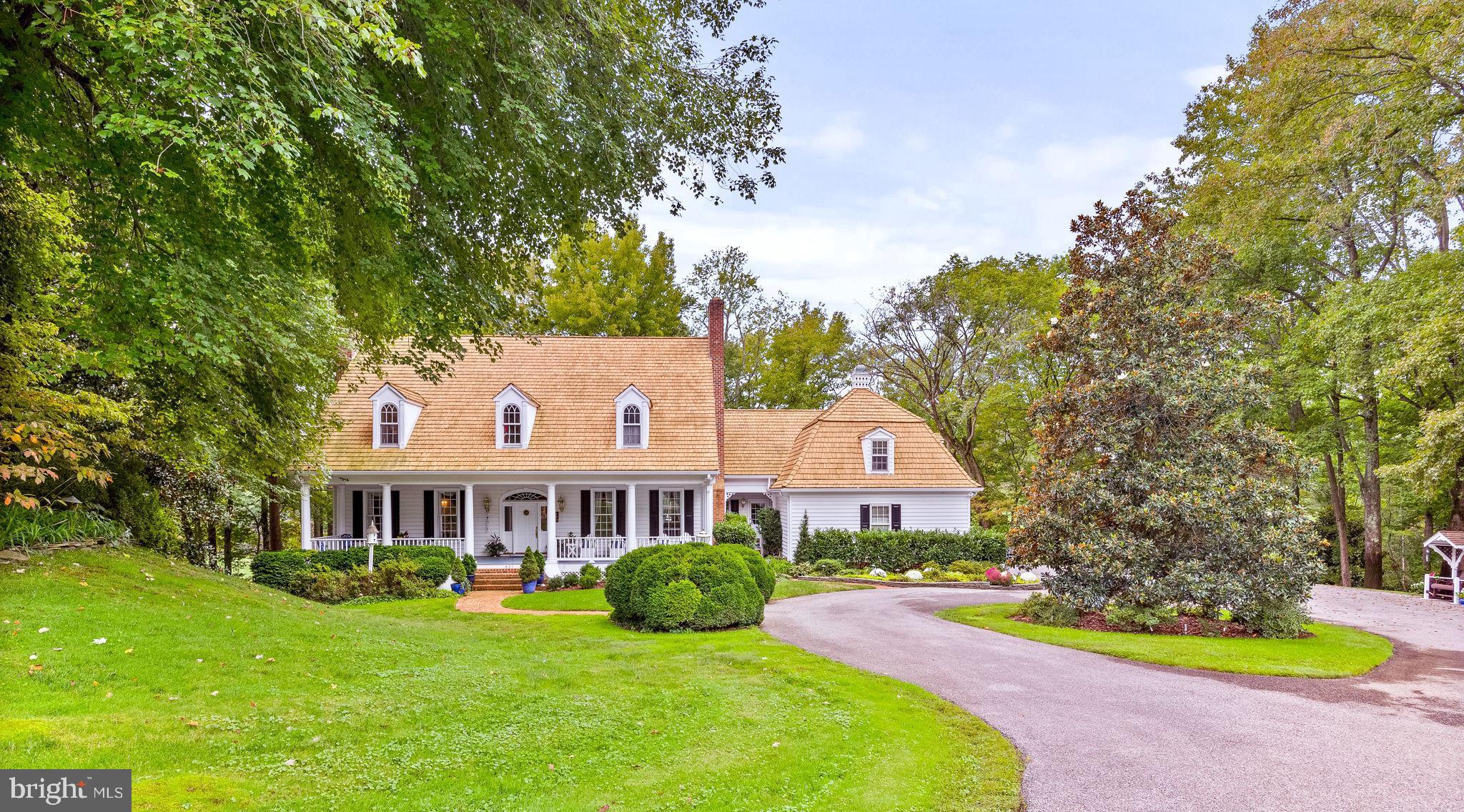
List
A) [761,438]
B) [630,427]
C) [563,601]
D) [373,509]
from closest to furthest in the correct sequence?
[563,601], [373,509], [630,427], [761,438]

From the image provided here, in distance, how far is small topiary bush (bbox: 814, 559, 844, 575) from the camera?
2334 centimetres

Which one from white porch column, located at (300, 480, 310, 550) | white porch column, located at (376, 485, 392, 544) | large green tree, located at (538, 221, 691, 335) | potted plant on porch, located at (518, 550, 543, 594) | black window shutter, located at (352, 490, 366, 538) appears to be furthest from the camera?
large green tree, located at (538, 221, 691, 335)

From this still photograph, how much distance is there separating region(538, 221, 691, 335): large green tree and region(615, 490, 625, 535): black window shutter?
13.3 m

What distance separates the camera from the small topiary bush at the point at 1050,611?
13.4 m

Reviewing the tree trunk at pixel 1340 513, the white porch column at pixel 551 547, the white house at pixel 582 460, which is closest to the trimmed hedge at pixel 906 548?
the white house at pixel 582 460

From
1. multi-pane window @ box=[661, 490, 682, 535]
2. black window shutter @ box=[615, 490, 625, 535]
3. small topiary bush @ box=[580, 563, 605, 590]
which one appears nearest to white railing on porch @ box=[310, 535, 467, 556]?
small topiary bush @ box=[580, 563, 605, 590]

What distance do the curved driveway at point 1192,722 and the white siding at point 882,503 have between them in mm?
12649

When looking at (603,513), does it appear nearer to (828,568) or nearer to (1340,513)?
(828,568)

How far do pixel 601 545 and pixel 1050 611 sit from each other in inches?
506

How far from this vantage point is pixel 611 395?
23.8 meters

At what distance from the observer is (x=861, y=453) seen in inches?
1035

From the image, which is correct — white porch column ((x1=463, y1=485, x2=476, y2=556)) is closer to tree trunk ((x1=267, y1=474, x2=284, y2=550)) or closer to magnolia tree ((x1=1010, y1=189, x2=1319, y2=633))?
tree trunk ((x1=267, y1=474, x2=284, y2=550))

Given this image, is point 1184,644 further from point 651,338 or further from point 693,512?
point 651,338

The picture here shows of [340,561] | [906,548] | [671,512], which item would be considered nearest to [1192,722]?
[906,548]
